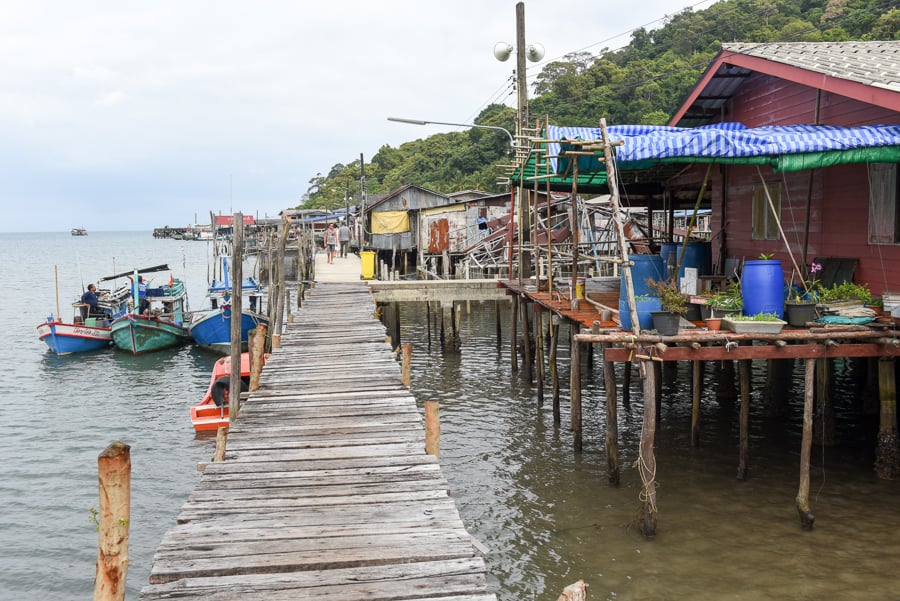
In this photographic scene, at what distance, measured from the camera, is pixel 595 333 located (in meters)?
9.80

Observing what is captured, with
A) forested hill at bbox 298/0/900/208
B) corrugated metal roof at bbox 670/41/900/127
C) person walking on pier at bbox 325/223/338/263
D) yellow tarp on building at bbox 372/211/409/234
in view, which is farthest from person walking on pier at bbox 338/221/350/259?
corrugated metal roof at bbox 670/41/900/127

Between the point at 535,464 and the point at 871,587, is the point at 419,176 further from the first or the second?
the point at 871,587

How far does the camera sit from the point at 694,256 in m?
15.5

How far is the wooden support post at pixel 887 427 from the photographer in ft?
33.7

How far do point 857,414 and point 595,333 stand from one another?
7.86m

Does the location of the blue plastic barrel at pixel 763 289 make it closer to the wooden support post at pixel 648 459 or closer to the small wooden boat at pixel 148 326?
the wooden support post at pixel 648 459

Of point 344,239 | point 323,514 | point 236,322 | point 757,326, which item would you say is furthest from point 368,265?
point 323,514

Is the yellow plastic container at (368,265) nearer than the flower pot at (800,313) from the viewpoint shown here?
No

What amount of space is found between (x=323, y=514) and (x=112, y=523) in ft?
5.75

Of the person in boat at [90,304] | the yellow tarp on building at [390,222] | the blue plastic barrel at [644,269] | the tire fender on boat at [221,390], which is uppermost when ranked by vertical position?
the yellow tarp on building at [390,222]

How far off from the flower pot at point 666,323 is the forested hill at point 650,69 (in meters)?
32.3

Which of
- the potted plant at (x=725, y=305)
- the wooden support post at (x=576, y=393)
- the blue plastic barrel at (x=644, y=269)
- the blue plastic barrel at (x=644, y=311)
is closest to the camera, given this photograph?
the potted plant at (x=725, y=305)

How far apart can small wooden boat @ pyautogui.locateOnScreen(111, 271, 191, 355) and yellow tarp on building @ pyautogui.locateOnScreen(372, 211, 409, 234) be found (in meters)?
15.0

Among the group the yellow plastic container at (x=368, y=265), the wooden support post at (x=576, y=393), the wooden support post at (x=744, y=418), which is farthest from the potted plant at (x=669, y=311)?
the yellow plastic container at (x=368, y=265)
